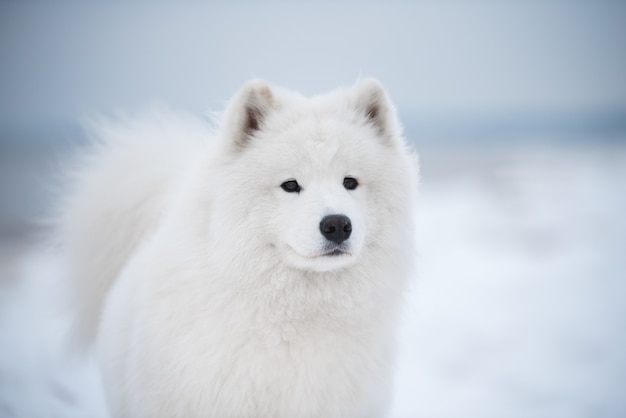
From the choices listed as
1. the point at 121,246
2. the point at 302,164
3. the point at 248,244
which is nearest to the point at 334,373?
the point at 248,244

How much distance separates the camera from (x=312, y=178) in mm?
2549

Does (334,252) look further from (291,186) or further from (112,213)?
(112,213)

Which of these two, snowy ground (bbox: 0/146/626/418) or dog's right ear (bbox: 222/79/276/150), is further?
snowy ground (bbox: 0/146/626/418)

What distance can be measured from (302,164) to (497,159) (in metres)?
22.8

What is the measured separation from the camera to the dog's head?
95.6 inches

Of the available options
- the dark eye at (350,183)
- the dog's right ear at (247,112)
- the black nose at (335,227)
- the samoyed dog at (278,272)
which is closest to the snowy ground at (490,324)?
the samoyed dog at (278,272)

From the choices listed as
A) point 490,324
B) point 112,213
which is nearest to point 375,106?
point 112,213

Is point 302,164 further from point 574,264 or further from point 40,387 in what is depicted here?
point 574,264

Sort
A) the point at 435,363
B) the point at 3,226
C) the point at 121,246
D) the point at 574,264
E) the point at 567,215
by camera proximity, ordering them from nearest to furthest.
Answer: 1. the point at 121,246
2. the point at 435,363
3. the point at 574,264
4. the point at 3,226
5. the point at 567,215

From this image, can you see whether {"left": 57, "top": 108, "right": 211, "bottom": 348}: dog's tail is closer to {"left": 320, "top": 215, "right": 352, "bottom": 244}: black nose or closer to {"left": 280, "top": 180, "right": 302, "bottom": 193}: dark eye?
{"left": 280, "top": 180, "right": 302, "bottom": 193}: dark eye

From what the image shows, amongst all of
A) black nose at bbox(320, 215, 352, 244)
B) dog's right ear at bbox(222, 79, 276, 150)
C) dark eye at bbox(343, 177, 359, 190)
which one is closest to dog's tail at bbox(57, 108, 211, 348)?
dog's right ear at bbox(222, 79, 276, 150)

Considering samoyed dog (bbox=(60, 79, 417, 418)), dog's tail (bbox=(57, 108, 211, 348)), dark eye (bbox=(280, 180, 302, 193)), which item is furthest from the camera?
dog's tail (bbox=(57, 108, 211, 348))

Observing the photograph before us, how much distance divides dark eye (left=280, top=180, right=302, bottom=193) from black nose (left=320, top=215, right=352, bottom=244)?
0.29 metres

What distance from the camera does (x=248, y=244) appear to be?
2.51m
